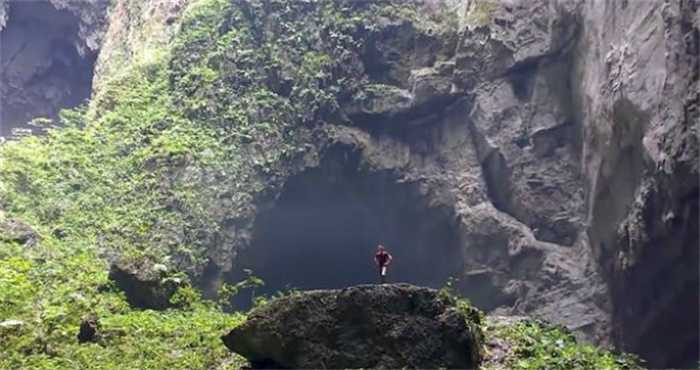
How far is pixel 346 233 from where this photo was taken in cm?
2202

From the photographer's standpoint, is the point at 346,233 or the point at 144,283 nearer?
the point at 144,283

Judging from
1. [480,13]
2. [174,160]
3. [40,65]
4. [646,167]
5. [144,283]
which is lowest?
[144,283]

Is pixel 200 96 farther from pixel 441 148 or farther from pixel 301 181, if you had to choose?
pixel 441 148

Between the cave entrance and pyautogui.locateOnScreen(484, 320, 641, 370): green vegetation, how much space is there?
8463mm

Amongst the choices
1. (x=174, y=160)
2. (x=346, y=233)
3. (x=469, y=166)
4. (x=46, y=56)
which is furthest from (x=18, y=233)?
(x=46, y=56)

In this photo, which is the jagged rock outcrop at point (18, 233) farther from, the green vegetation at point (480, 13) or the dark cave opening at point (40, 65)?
the dark cave opening at point (40, 65)

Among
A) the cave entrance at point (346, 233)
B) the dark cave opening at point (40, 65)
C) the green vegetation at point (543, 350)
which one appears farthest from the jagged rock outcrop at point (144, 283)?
the dark cave opening at point (40, 65)

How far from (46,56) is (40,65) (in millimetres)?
527

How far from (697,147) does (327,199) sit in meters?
11.7

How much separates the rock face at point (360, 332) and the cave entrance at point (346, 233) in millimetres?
10219

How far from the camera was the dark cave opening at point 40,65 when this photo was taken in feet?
101

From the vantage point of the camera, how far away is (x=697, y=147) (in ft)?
38.5

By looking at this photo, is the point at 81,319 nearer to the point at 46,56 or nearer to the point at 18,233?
the point at 18,233

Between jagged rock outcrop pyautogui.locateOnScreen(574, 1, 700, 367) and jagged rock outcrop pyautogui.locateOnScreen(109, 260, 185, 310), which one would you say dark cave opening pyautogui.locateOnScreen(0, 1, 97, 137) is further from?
jagged rock outcrop pyautogui.locateOnScreen(574, 1, 700, 367)
